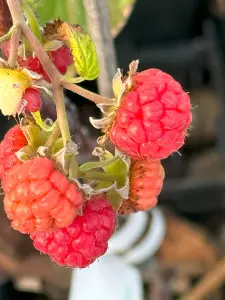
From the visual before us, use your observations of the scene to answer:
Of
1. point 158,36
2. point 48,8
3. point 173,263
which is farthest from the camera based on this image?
point 158,36

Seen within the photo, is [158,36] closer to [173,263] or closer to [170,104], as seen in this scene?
[173,263]

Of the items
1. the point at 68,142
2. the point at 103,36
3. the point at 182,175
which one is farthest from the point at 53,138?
the point at 182,175

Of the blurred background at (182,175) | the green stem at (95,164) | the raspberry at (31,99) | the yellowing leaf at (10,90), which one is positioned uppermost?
the yellowing leaf at (10,90)

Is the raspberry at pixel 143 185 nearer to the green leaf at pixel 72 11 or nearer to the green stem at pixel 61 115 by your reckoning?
the green stem at pixel 61 115

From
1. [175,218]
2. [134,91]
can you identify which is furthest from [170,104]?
[175,218]

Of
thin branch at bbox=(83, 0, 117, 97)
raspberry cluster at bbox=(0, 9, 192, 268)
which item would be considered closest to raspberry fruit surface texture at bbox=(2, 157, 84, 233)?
raspberry cluster at bbox=(0, 9, 192, 268)

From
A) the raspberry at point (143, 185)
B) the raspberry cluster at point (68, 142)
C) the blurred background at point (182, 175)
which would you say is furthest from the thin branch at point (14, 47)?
the blurred background at point (182, 175)
